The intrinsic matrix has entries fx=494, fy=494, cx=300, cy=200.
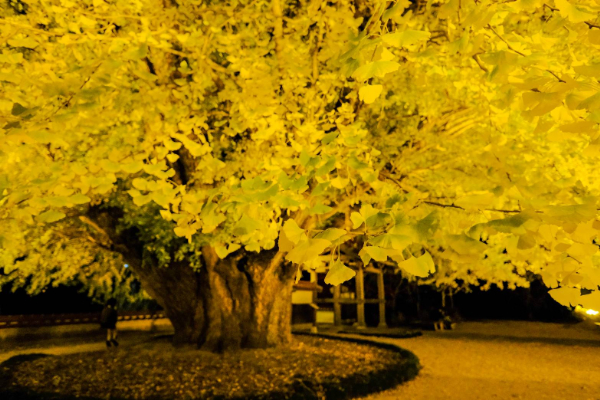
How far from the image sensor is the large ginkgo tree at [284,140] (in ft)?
9.84

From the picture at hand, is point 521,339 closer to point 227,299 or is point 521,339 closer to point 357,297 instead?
point 357,297

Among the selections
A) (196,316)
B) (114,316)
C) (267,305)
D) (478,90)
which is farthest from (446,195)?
(114,316)

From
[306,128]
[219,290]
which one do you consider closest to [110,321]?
[219,290]

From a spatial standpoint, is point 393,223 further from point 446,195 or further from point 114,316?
point 114,316

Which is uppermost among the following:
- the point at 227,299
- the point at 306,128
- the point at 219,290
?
the point at 306,128

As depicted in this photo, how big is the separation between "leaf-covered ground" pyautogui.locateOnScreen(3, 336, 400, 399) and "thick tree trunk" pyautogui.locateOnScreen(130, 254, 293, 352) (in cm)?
44

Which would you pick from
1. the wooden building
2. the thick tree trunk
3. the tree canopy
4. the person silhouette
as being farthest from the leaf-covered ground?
the wooden building

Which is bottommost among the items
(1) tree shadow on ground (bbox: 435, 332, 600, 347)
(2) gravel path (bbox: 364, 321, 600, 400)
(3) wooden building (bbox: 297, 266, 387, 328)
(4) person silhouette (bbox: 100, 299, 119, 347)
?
(2) gravel path (bbox: 364, 321, 600, 400)

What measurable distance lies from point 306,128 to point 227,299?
555 cm

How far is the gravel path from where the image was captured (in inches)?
362

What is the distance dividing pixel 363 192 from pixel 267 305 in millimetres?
3683

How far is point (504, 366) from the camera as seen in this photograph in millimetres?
12133

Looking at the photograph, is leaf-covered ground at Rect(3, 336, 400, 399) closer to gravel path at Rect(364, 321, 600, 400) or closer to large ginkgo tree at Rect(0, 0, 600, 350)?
large ginkgo tree at Rect(0, 0, 600, 350)

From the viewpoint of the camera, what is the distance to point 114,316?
15.4 metres
